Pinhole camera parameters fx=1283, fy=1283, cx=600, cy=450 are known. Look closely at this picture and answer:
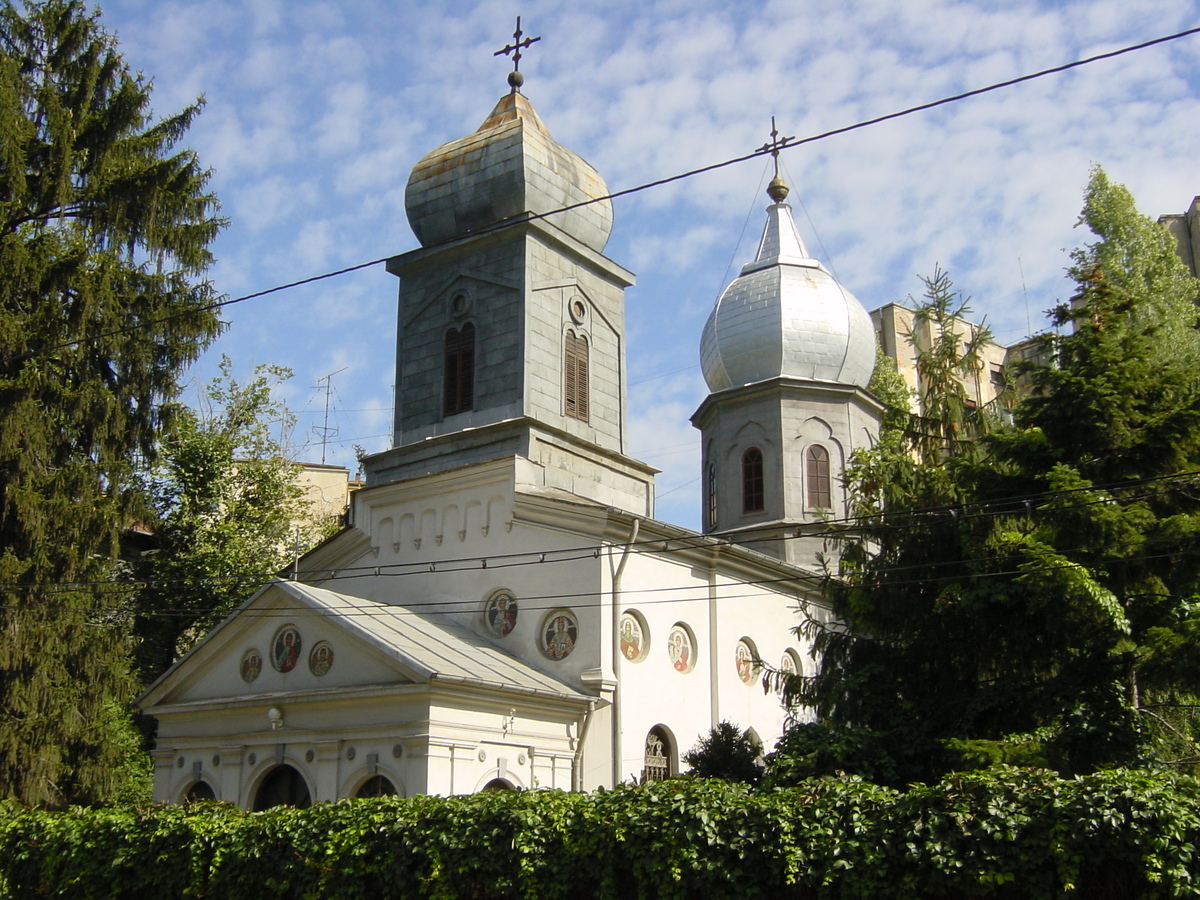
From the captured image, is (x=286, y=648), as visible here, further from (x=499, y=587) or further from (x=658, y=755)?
(x=658, y=755)

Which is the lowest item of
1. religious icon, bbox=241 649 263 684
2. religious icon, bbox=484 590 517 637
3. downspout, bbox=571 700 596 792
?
downspout, bbox=571 700 596 792

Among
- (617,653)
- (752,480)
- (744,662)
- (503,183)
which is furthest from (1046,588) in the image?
(752,480)

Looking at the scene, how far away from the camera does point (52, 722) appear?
18781 millimetres

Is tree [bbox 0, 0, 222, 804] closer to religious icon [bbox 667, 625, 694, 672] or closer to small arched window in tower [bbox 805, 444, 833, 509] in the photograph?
religious icon [bbox 667, 625, 694, 672]

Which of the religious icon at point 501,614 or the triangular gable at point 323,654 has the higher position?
the religious icon at point 501,614

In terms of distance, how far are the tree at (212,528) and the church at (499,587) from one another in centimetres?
491

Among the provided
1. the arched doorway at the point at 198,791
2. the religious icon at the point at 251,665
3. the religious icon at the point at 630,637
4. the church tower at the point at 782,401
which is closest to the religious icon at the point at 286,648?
the religious icon at the point at 251,665

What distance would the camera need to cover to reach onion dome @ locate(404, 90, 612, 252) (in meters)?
25.4

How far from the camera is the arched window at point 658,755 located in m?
20.2

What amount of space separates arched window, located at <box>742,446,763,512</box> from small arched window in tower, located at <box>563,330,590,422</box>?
24.7ft

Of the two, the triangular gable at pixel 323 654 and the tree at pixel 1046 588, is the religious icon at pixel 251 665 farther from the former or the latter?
the tree at pixel 1046 588

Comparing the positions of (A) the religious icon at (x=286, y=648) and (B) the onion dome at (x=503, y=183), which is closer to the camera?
(A) the religious icon at (x=286, y=648)

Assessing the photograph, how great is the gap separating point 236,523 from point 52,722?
11.5 m

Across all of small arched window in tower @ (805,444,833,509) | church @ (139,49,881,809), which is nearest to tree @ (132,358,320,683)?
church @ (139,49,881,809)
